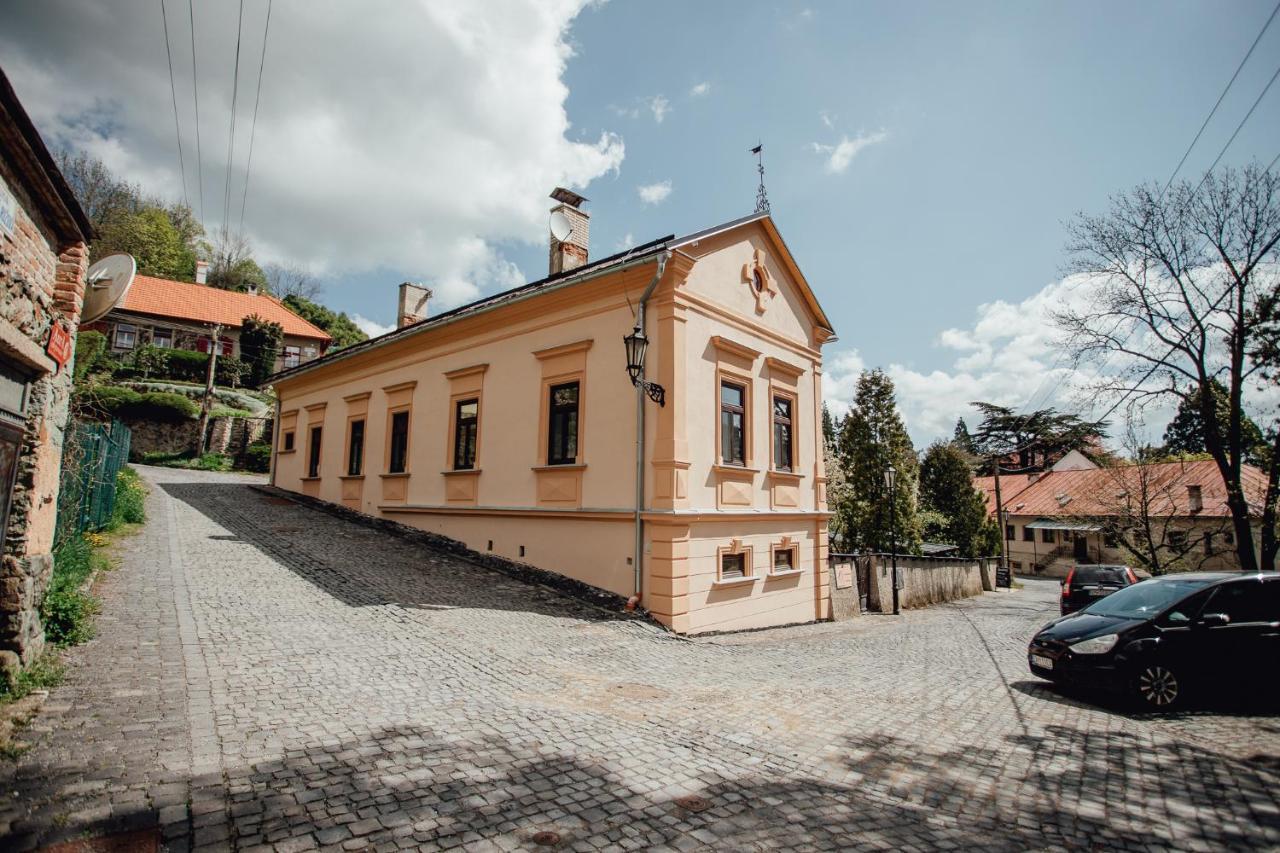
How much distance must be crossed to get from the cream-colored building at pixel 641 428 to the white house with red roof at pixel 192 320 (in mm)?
31875

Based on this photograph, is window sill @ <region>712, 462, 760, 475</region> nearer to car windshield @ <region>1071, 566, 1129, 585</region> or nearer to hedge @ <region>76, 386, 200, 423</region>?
car windshield @ <region>1071, 566, 1129, 585</region>

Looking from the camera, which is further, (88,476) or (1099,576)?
(1099,576)

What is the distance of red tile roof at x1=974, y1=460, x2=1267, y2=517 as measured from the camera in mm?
26766

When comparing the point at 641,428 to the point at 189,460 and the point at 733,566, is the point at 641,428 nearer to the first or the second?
the point at 733,566

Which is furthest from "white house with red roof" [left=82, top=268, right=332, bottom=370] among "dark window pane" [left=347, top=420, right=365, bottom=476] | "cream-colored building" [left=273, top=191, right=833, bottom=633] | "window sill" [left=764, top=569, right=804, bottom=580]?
"window sill" [left=764, top=569, right=804, bottom=580]

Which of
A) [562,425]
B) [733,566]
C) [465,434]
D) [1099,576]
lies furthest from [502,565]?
[1099,576]

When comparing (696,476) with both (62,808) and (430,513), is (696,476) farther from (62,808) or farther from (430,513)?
(62,808)

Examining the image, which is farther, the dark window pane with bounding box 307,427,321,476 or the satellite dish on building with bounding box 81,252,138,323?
the dark window pane with bounding box 307,427,321,476

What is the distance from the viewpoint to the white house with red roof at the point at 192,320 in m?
41.5

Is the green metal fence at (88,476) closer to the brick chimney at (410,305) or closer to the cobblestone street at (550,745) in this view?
the cobblestone street at (550,745)

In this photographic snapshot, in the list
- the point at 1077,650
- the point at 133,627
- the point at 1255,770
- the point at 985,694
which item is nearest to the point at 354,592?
the point at 133,627

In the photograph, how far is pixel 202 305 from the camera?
45781mm

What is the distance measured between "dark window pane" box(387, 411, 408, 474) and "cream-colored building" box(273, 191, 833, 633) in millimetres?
65

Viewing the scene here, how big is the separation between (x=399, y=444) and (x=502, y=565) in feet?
20.6
